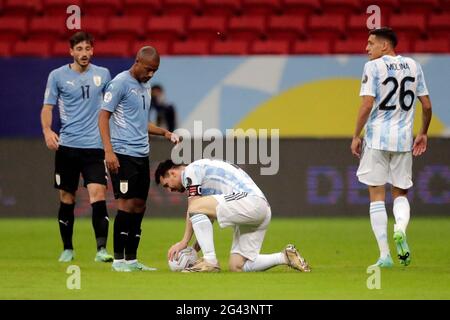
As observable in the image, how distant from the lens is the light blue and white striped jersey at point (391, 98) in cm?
1009

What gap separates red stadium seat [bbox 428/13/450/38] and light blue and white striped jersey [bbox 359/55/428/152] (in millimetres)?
8001

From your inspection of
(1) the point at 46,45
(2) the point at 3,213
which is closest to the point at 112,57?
(1) the point at 46,45

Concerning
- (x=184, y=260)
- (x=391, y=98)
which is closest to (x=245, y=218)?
(x=184, y=260)

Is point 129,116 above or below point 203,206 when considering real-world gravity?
above

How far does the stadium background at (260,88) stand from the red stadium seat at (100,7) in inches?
16.1

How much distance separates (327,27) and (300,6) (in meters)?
0.78

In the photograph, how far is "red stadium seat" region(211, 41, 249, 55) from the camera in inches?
684

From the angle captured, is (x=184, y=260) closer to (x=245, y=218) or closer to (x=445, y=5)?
(x=245, y=218)

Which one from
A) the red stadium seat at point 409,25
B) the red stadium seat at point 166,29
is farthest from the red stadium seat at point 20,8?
the red stadium seat at point 409,25

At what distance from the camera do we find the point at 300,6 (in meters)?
18.7

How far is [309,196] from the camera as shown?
16328mm

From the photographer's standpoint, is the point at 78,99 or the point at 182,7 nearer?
the point at 78,99

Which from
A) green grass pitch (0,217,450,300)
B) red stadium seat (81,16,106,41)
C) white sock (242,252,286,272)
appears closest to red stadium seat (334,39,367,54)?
green grass pitch (0,217,450,300)

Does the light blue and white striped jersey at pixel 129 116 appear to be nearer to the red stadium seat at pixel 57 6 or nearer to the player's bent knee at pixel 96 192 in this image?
the player's bent knee at pixel 96 192
